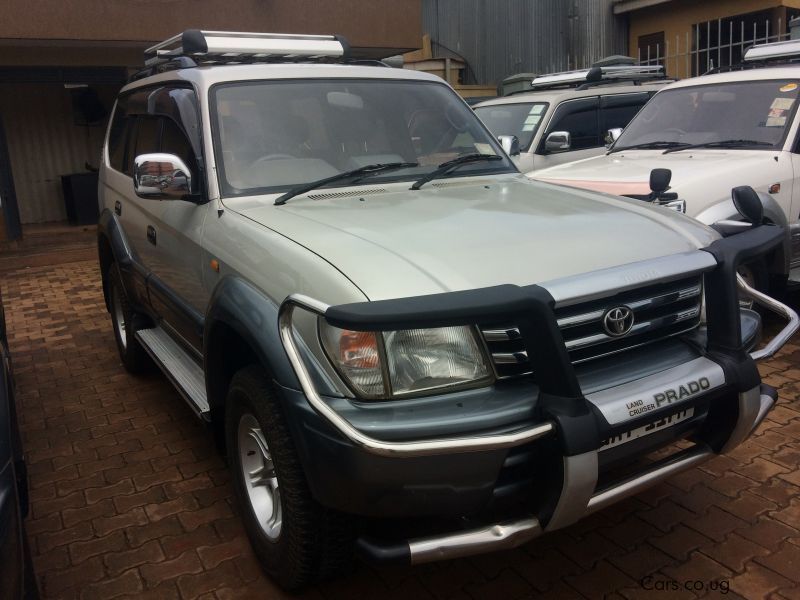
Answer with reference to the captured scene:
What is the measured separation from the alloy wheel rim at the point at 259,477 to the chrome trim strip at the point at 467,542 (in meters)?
0.72

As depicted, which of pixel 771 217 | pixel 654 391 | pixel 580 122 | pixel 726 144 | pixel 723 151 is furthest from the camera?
pixel 580 122

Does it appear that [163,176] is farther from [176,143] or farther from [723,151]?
[723,151]

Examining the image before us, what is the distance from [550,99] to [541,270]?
615 centimetres

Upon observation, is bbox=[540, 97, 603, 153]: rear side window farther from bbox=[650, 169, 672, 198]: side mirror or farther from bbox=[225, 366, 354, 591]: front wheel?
bbox=[225, 366, 354, 591]: front wheel

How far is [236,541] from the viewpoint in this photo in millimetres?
3146

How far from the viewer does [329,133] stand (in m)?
3.57

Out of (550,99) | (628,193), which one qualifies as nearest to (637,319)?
(628,193)

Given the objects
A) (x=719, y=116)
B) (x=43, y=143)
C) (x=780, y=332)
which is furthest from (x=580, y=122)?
(x=43, y=143)

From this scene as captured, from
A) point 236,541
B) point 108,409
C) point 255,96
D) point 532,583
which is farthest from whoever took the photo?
point 108,409

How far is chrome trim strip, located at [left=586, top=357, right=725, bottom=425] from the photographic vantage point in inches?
87.9

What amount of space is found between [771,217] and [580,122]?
12.3ft

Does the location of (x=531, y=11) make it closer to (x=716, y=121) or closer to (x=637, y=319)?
(x=716, y=121)

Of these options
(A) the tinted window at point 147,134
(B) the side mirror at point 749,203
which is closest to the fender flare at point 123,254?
(A) the tinted window at point 147,134

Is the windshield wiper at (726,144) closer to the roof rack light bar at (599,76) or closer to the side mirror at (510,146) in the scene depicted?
the side mirror at (510,146)
